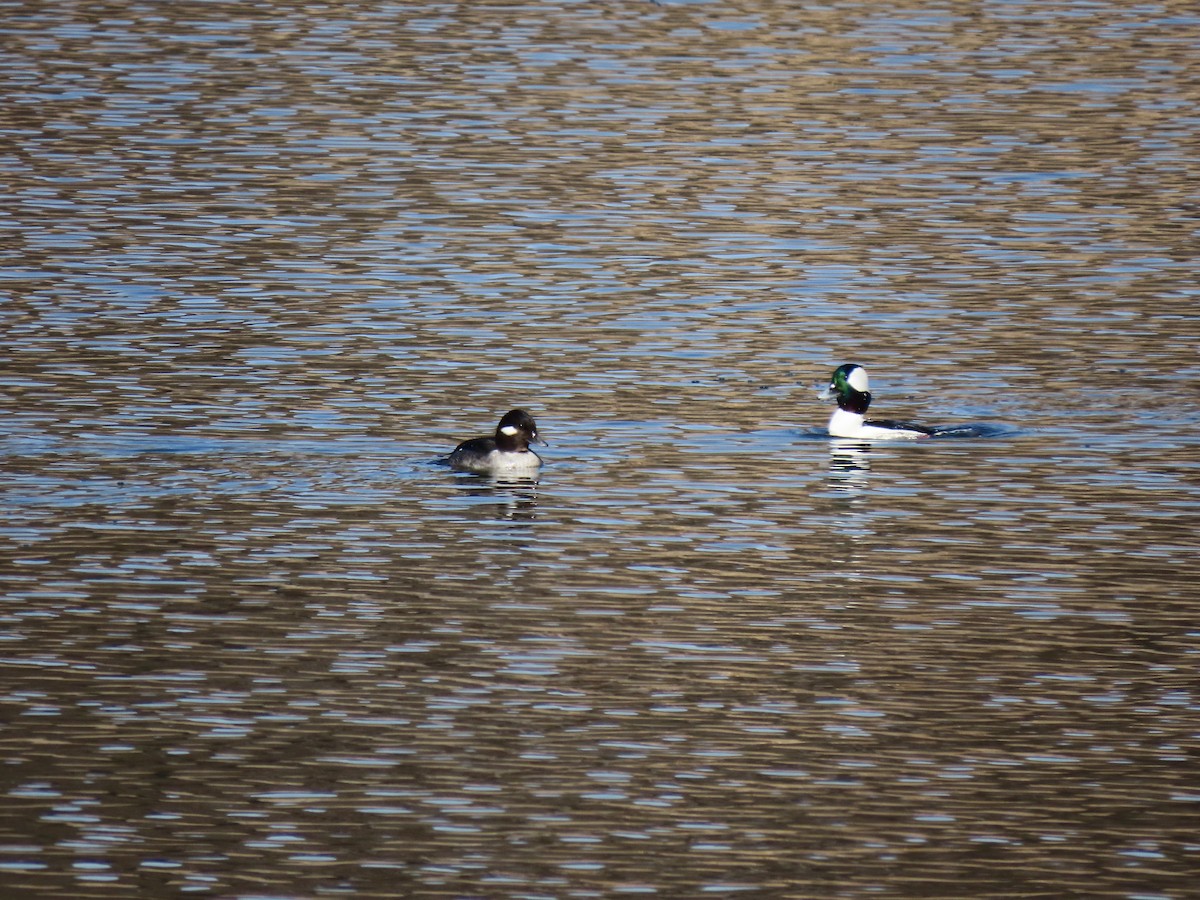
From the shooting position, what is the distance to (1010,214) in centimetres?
2977

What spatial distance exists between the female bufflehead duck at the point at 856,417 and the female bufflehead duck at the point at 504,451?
3028 millimetres

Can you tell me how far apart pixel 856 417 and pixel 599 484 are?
9.56 feet

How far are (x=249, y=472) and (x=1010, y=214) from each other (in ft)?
45.1

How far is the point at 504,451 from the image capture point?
18.5 m

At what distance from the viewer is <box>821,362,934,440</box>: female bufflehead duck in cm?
2062

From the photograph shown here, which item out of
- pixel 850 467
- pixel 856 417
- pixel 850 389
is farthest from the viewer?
pixel 850 389

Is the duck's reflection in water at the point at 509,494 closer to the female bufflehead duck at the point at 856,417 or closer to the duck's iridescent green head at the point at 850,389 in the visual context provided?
the female bufflehead duck at the point at 856,417

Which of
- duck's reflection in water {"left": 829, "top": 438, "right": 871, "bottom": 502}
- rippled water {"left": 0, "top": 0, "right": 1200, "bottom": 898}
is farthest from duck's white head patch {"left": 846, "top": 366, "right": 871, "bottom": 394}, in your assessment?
rippled water {"left": 0, "top": 0, "right": 1200, "bottom": 898}

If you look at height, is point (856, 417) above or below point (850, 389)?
below

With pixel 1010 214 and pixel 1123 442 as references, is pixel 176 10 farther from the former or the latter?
pixel 1123 442

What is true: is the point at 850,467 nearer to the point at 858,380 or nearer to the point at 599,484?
the point at 858,380

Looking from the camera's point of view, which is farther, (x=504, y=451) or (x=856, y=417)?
(x=856, y=417)

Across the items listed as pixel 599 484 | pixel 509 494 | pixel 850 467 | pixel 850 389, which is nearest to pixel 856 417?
pixel 850 389

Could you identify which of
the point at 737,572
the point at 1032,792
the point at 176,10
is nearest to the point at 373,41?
the point at 176,10
